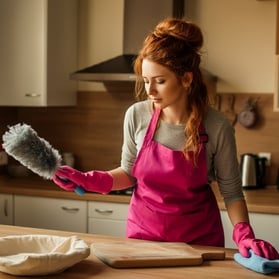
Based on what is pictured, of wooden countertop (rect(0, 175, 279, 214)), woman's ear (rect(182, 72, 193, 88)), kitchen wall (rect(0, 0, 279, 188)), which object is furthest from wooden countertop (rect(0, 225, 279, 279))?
kitchen wall (rect(0, 0, 279, 188))

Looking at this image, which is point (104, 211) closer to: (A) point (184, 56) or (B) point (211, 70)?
(B) point (211, 70)

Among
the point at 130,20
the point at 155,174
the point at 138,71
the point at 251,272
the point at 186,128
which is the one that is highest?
the point at 130,20

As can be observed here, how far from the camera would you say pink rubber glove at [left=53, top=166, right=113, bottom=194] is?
65.3 inches

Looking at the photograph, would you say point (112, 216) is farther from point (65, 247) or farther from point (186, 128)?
point (65, 247)

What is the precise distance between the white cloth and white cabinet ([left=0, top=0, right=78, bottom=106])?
174 cm

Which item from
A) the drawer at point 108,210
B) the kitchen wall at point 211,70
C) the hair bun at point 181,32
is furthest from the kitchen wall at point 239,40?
the hair bun at point 181,32

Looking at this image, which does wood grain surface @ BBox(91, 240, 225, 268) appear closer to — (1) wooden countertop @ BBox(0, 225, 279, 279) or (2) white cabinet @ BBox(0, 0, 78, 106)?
(1) wooden countertop @ BBox(0, 225, 279, 279)

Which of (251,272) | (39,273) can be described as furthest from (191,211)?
(39,273)

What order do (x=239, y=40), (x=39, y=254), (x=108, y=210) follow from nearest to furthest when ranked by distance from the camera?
(x=39, y=254) → (x=108, y=210) → (x=239, y=40)

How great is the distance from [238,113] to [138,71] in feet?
4.71

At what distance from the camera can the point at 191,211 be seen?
1.83 metres

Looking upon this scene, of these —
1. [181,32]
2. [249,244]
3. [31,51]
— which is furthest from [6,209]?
[249,244]

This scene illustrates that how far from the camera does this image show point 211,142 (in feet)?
5.91

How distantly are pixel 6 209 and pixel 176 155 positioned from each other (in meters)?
1.59
